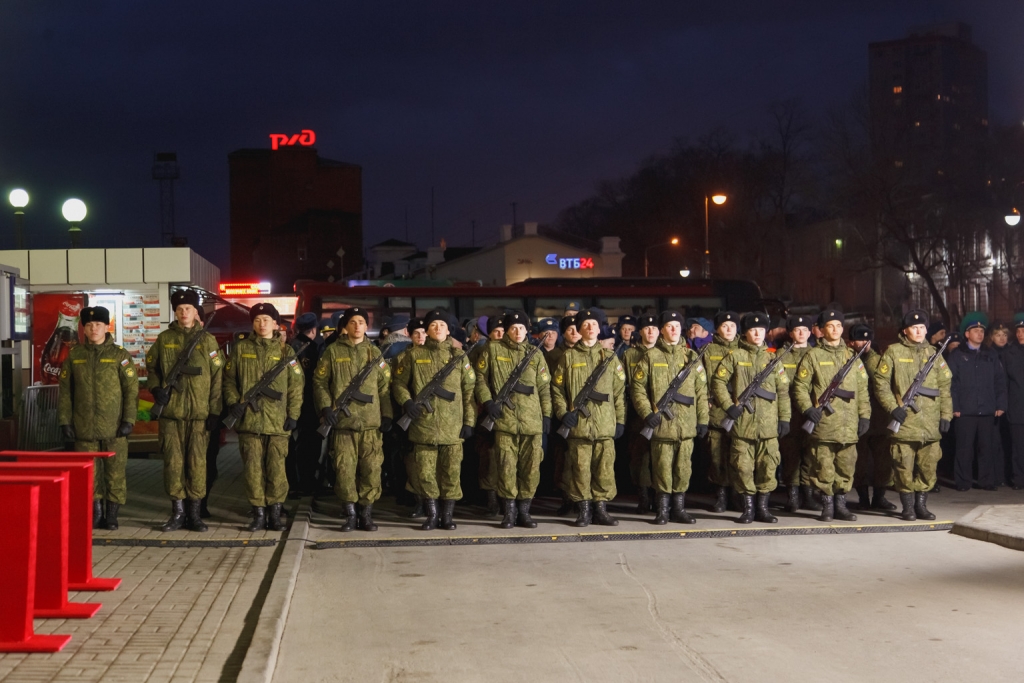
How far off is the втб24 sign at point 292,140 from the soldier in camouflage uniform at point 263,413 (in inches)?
2993

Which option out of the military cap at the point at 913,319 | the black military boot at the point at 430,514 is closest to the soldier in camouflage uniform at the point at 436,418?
the black military boot at the point at 430,514

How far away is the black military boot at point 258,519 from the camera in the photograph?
989cm

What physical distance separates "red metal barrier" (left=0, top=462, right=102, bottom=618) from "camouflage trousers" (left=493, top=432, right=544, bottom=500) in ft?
13.3

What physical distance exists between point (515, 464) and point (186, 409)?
299 centimetres

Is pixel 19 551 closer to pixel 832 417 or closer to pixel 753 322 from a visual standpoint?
pixel 753 322

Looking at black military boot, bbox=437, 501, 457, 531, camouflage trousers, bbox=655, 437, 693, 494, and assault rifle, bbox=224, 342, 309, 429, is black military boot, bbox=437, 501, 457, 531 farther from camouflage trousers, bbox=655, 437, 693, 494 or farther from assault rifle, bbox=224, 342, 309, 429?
camouflage trousers, bbox=655, 437, 693, 494

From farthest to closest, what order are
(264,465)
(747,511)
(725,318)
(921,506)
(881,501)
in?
1. (881,501)
2. (725,318)
3. (921,506)
4. (747,511)
5. (264,465)

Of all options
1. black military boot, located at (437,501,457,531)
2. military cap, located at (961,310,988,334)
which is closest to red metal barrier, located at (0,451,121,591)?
black military boot, located at (437,501,457,531)

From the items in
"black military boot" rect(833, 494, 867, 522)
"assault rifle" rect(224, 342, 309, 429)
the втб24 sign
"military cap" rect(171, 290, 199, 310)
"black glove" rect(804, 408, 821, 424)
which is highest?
the втб24 sign

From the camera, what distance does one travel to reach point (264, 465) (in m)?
9.88

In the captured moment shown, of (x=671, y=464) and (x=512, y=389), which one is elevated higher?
(x=512, y=389)

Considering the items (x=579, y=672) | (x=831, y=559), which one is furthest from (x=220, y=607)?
(x=831, y=559)

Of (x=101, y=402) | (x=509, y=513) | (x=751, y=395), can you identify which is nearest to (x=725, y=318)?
(x=751, y=395)

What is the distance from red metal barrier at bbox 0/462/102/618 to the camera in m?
6.31
